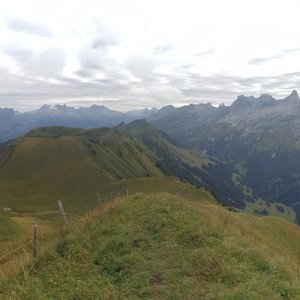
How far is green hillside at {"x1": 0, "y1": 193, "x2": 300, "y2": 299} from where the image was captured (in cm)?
1428

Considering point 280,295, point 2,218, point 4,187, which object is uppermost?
point 280,295

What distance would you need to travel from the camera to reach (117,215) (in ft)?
78.0

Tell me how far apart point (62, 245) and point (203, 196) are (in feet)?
345

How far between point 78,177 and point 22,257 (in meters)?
159

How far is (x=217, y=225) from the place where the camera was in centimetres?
2342

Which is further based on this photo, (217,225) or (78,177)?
(78,177)

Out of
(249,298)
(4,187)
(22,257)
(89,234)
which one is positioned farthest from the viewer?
(4,187)

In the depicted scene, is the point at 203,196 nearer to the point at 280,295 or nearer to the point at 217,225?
the point at 217,225

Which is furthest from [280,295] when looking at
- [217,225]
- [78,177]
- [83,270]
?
[78,177]

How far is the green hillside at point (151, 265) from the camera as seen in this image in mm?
14281

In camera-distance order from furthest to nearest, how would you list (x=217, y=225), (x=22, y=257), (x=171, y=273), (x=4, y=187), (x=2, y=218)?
(x=4, y=187)
(x=2, y=218)
(x=217, y=225)
(x=22, y=257)
(x=171, y=273)

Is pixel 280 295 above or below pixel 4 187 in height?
above

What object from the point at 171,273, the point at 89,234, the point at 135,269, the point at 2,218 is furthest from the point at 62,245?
the point at 2,218

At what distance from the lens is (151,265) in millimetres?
16906
